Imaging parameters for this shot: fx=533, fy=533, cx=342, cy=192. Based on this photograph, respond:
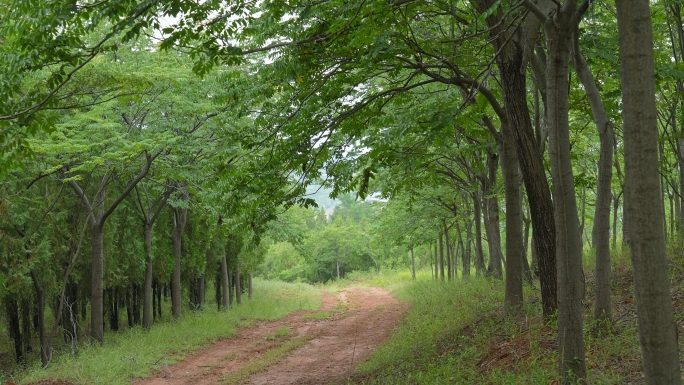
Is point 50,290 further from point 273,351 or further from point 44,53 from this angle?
point 44,53

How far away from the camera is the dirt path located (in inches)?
480

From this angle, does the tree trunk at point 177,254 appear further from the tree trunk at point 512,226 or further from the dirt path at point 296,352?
the tree trunk at point 512,226

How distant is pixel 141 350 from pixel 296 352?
170 inches

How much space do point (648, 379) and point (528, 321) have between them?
19.8 ft

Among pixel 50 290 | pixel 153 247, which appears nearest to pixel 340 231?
pixel 153 247

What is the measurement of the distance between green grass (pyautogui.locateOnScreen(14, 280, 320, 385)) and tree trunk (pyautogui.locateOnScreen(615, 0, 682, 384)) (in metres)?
11.2

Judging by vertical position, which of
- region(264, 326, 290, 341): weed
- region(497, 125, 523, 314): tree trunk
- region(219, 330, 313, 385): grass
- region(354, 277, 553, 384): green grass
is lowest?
region(264, 326, 290, 341): weed

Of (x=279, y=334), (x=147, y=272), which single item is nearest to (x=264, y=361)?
(x=279, y=334)

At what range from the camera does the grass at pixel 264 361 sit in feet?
39.2

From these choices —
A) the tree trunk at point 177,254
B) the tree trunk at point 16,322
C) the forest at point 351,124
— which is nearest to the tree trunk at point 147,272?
the forest at point 351,124

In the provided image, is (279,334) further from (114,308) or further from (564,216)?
(564,216)

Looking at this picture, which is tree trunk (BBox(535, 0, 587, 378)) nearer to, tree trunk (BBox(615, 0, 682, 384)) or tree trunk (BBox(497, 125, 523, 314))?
tree trunk (BBox(615, 0, 682, 384))

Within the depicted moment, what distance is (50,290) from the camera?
54.6ft

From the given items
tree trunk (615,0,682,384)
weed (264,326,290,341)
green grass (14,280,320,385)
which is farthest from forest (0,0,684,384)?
weed (264,326,290,341)
